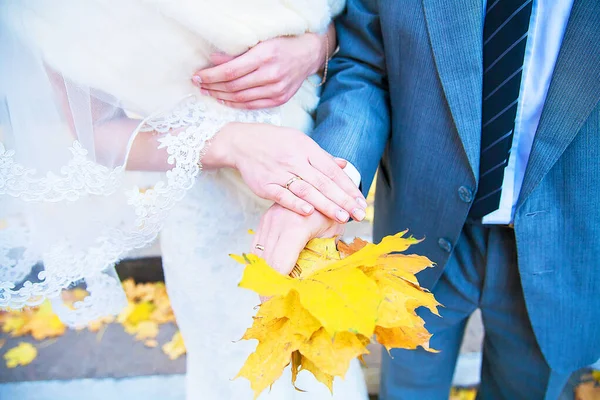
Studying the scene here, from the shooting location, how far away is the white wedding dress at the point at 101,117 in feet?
3.14

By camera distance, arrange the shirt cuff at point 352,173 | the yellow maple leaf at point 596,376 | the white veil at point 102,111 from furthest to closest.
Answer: the yellow maple leaf at point 596,376, the shirt cuff at point 352,173, the white veil at point 102,111

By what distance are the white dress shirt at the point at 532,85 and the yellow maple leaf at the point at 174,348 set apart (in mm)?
1908

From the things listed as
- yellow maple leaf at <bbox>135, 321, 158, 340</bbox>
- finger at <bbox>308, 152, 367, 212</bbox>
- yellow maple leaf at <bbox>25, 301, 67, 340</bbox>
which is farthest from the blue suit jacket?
yellow maple leaf at <bbox>25, 301, 67, 340</bbox>

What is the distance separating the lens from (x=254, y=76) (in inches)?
41.3

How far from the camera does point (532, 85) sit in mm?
1079

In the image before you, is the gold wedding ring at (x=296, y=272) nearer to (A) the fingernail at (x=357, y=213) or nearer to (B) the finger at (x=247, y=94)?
(A) the fingernail at (x=357, y=213)

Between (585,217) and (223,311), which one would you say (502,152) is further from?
(223,311)

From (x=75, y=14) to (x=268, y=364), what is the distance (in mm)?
833

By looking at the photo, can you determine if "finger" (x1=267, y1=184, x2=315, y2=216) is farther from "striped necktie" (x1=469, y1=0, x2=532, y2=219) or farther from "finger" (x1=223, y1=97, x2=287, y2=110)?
"striped necktie" (x1=469, y1=0, x2=532, y2=219)

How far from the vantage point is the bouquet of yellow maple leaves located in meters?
0.65

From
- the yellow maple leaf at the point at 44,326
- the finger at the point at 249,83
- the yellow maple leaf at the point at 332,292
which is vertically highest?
the finger at the point at 249,83

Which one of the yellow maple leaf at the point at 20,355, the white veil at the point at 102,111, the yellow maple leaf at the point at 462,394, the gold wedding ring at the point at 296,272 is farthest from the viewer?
the yellow maple leaf at the point at 20,355

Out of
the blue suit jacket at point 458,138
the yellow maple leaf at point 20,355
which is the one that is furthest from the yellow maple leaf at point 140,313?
the blue suit jacket at point 458,138

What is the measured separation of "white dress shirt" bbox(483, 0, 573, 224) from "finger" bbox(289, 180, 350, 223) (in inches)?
19.4
